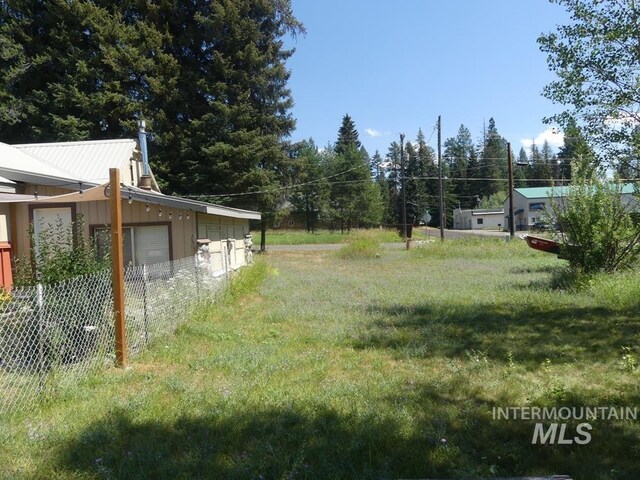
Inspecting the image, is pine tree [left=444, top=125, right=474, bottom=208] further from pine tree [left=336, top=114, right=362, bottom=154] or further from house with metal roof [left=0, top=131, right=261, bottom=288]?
house with metal roof [left=0, top=131, right=261, bottom=288]

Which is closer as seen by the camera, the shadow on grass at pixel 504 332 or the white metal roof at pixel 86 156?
the shadow on grass at pixel 504 332

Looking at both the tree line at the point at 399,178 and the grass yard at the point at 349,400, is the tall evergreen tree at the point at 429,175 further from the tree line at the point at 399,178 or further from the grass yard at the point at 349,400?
the grass yard at the point at 349,400

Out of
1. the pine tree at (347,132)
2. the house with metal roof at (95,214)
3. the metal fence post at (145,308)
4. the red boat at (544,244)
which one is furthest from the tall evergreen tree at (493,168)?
the metal fence post at (145,308)

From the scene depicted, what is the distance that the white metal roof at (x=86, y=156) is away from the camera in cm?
1401

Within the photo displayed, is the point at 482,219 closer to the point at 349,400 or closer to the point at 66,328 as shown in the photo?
the point at 349,400

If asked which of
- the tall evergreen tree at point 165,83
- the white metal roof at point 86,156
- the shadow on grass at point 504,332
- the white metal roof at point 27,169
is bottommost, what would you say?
the shadow on grass at point 504,332

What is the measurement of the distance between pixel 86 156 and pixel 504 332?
45.2 feet

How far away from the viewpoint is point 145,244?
35.8 feet

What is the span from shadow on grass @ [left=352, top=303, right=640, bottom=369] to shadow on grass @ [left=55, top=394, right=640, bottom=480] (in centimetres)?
188

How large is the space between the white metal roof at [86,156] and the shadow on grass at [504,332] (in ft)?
33.7

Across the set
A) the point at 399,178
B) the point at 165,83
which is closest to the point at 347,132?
the point at 399,178

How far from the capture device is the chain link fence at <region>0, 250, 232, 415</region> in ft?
13.3

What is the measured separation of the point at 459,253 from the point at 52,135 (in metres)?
24.5

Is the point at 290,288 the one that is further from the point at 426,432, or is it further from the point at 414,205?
the point at 414,205
